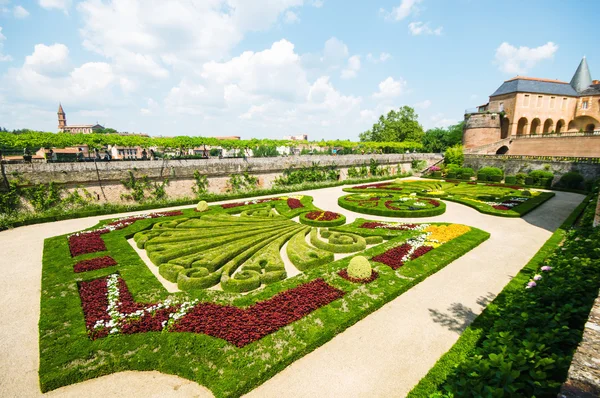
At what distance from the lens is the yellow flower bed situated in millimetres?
13469

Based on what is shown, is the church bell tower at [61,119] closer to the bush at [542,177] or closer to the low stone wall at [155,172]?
the low stone wall at [155,172]

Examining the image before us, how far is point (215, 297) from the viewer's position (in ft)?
28.6

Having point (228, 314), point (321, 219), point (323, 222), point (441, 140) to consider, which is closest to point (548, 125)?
point (441, 140)

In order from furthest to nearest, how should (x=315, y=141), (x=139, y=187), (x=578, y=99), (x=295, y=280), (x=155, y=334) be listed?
(x=578, y=99)
(x=315, y=141)
(x=139, y=187)
(x=295, y=280)
(x=155, y=334)

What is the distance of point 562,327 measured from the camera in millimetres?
4383

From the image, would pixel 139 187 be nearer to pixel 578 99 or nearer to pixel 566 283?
pixel 566 283

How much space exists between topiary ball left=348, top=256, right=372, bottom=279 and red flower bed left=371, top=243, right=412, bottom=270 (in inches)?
54.6

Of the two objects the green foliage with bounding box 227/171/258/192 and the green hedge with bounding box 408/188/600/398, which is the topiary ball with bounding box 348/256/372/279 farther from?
the green foliage with bounding box 227/171/258/192

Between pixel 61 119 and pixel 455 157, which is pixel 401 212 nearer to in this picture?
pixel 455 157

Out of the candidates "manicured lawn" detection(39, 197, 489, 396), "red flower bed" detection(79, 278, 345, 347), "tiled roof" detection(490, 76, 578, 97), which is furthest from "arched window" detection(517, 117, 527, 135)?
"red flower bed" detection(79, 278, 345, 347)

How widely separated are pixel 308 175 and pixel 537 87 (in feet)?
154

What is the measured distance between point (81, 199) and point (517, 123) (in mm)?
62784

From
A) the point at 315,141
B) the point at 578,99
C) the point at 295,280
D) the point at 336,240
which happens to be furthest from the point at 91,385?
the point at 578,99

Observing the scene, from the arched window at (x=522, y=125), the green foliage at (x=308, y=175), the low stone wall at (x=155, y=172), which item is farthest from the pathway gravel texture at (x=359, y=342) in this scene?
the arched window at (x=522, y=125)
